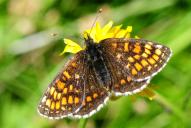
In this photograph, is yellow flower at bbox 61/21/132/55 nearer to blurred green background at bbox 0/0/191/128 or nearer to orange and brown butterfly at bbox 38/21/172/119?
orange and brown butterfly at bbox 38/21/172/119

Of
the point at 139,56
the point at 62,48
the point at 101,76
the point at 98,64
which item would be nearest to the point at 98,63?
the point at 98,64

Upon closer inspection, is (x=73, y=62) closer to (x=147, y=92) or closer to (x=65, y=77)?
(x=65, y=77)

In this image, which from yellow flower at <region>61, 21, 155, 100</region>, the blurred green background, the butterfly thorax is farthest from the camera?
the blurred green background

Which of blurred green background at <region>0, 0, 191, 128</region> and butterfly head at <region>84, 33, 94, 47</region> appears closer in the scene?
butterfly head at <region>84, 33, 94, 47</region>

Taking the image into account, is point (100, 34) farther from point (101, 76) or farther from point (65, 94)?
point (65, 94)

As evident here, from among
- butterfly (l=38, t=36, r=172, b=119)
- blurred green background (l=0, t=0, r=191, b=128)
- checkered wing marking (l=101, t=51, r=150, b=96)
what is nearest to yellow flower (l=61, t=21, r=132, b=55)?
butterfly (l=38, t=36, r=172, b=119)

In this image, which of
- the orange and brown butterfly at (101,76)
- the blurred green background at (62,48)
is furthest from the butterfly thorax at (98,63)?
the blurred green background at (62,48)
